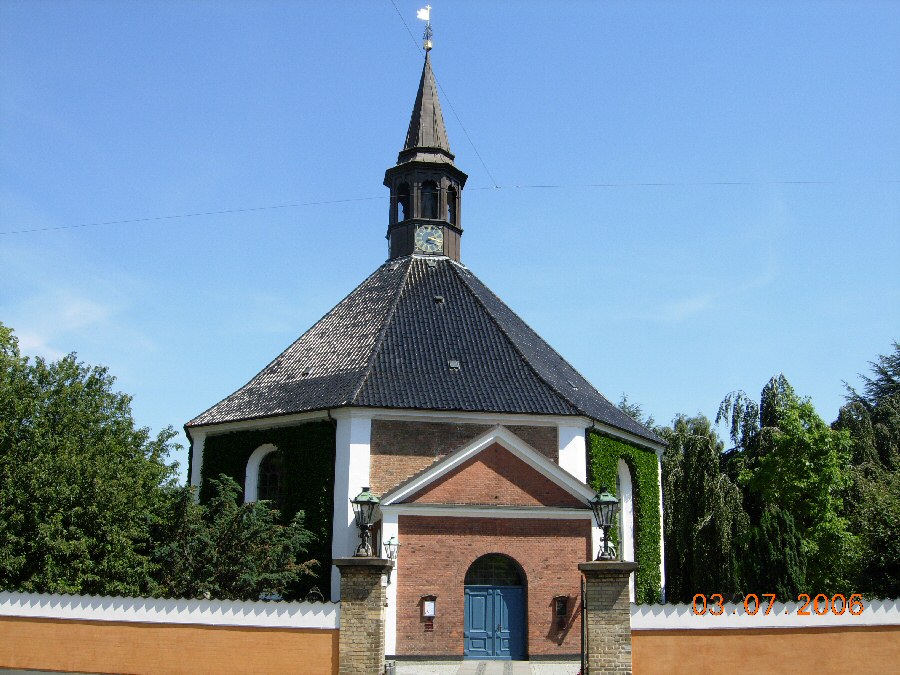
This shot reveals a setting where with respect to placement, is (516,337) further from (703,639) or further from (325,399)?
(703,639)

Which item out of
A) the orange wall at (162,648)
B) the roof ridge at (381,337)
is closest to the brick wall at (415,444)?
the roof ridge at (381,337)

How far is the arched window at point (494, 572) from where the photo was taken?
19594 millimetres

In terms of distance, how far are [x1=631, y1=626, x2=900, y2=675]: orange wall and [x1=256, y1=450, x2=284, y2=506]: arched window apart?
12.3 m

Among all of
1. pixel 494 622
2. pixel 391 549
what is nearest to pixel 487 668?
pixel 494 622

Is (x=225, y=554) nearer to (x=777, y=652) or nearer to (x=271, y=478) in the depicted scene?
(x=271, y=478)

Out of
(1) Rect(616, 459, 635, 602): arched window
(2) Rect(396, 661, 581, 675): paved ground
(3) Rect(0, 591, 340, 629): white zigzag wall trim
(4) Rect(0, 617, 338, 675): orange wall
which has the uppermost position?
(1) Rect(616, 459, 635, 602): arched window

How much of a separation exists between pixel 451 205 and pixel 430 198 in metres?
0.83

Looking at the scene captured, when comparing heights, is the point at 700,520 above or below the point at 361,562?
above

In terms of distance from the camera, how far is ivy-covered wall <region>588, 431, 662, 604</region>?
23.5m

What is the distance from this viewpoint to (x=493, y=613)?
19297 millimetres

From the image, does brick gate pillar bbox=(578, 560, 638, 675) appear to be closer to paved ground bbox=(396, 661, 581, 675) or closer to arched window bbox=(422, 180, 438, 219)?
paved ground bbox=(396, 661, 581, 675)

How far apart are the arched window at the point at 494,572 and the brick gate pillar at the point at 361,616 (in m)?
5.89

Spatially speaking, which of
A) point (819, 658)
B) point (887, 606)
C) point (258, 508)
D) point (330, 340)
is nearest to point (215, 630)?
point (258, 508)

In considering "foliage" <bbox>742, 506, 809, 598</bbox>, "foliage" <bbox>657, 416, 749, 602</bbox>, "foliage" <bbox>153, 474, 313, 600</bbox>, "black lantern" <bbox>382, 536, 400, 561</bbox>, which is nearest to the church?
"black lantern" <bbox>382, 536, 400, 561</bbox>
